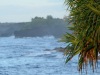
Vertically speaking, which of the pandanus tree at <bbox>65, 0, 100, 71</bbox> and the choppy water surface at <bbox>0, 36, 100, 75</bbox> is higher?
the pandanus tree at <bbox>65, 0, 100, 71</bbox>

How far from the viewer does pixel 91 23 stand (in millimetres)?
10297

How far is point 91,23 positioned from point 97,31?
0.33 metres

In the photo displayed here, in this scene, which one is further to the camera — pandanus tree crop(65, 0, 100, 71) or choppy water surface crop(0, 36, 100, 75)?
choppy water surface crop(0, 36, 100, 75)

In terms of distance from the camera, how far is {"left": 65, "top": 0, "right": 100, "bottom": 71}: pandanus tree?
1005cm

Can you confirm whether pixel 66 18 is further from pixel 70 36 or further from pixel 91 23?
pixel 91 23

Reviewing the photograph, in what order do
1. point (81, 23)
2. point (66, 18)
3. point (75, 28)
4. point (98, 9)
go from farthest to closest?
A: point (66, 18) → point (75, 28) → point (81, 23) → point (98, 9)

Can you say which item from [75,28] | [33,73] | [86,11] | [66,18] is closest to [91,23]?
[86,11]

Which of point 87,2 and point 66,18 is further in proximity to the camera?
point 66,18

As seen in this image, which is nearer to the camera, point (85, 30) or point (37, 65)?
point (85, 30)

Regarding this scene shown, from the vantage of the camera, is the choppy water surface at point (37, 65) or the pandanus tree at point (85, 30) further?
the choppy water surface at point (37, 65)

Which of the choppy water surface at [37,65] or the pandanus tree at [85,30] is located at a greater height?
the pandanus tree at [85,30]

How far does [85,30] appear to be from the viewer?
408 inches

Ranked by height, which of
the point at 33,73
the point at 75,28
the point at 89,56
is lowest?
the point at 33,73

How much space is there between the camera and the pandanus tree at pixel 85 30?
396 inches
